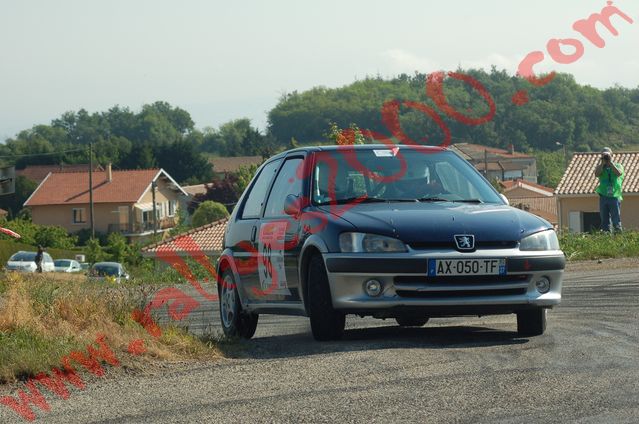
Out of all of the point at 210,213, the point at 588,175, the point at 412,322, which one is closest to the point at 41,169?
the point at 210,213

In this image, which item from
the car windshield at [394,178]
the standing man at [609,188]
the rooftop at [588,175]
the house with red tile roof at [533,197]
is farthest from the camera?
the house with red tile roof at [533,197]

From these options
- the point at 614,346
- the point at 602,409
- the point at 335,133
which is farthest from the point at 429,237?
the point at 335,133

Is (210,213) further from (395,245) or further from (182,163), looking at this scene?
(395,245)

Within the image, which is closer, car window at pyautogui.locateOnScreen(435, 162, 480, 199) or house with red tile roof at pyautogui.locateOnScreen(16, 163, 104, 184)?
car window at pyautogui.locateOnScreen(435, 162, 480, 199)

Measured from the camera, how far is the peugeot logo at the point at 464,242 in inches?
378

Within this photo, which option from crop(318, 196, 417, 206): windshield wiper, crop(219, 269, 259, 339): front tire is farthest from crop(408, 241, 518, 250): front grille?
crop(219, 269, 259, 339): front tire

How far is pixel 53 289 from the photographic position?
11500 mm

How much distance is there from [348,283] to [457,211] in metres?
1.03

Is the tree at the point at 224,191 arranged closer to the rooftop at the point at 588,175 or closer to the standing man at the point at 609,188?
the rooftop at the point at 588,175

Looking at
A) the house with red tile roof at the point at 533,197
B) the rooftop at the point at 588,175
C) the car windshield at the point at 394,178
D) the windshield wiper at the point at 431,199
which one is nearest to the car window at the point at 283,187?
the car windshield at the point at 394,178

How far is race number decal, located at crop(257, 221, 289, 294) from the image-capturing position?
10.7 meters

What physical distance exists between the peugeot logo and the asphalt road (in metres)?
0.69

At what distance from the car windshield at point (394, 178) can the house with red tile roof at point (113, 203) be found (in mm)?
106947

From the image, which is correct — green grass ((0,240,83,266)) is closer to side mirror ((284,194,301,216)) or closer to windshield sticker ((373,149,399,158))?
windshield sticker ((373,149,399,158))
